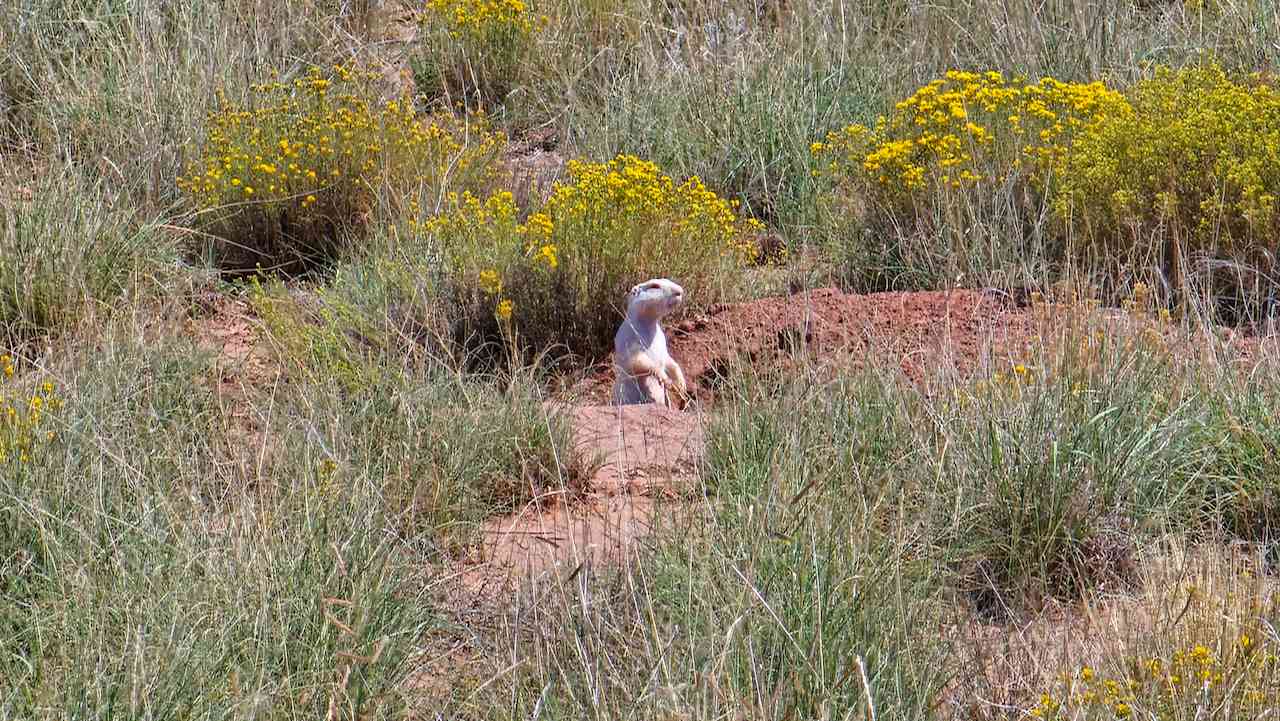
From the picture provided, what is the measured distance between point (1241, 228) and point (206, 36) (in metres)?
5.12

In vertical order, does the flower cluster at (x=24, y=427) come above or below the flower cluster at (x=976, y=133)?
below

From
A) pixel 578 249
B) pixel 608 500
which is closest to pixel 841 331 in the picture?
pixel 578 249

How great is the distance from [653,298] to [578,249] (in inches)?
23.3

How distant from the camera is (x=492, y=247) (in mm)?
6531

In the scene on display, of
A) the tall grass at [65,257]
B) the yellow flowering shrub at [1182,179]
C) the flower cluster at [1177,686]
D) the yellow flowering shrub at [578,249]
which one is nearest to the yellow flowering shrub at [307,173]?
the tall grass at [65,257]

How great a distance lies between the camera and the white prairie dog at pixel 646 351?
6.03 m

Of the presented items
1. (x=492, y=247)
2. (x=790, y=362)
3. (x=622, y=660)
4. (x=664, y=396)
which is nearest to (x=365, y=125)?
(x=492, y=247)

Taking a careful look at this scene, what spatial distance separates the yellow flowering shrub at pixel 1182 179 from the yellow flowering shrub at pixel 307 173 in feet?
8.98

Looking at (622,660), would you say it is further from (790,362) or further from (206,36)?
(206,36)

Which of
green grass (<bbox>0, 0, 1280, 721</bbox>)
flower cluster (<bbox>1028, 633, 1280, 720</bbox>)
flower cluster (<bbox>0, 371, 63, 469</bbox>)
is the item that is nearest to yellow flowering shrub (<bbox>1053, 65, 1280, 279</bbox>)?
green grass (<bbox>0, 0, 1280, 721</bbox>)

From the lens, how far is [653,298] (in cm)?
603

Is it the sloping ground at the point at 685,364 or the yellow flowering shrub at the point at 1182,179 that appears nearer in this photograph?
the sloping ground at the point at 685,364

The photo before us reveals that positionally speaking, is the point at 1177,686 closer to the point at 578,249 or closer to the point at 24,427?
the point at 24,427

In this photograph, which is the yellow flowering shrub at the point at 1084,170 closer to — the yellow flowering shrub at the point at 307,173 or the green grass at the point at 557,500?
the green grass at the point at 557,500
